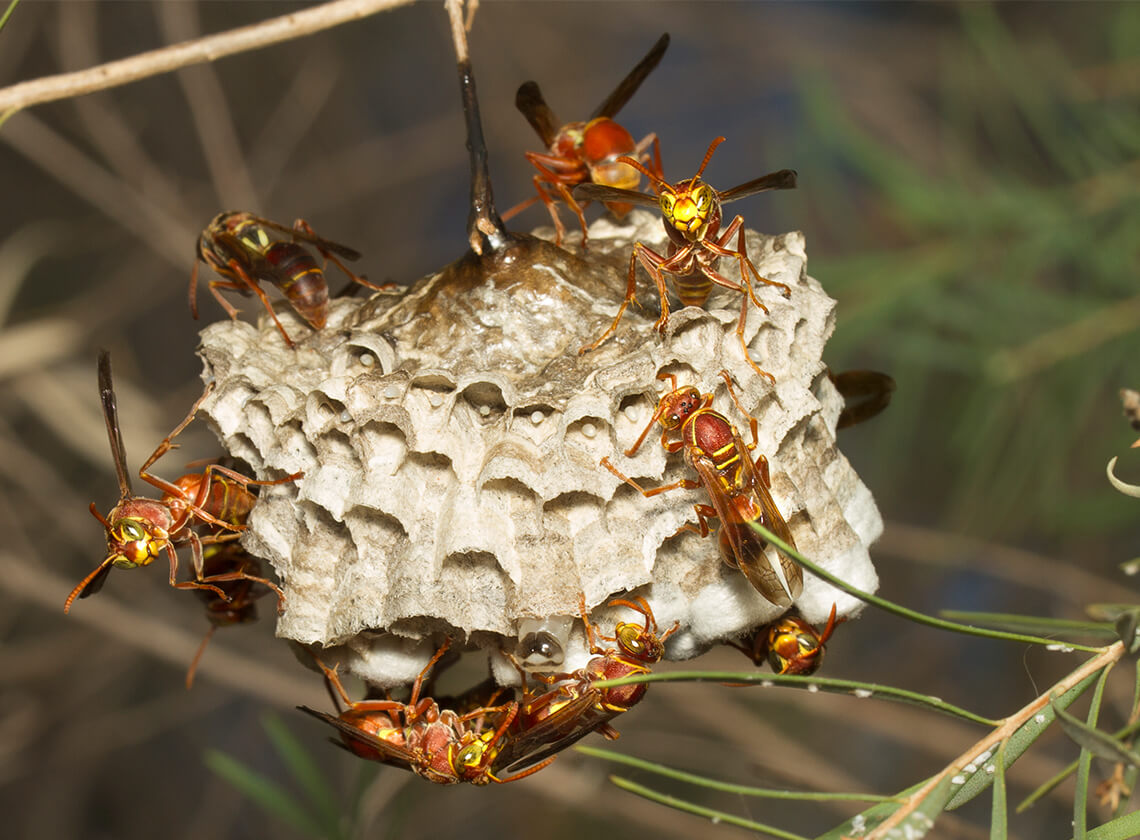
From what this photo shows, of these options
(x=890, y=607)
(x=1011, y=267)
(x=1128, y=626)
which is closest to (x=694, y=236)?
(x=890, y=607)

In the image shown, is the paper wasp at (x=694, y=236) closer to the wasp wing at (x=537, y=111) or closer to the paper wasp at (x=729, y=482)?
the paper wasp at (x=729, y=482)

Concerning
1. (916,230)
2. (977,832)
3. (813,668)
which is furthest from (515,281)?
(916,230)

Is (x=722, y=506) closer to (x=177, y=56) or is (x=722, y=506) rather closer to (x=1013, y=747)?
(x=1013, y=747)

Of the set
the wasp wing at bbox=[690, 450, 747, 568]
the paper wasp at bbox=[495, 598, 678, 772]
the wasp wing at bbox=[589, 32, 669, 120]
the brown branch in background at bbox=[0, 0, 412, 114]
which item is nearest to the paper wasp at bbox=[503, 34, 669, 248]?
the wasp wing at bbox=[589, 32, 669, 120]

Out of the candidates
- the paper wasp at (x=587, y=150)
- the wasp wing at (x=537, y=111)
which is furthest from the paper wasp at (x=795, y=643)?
the wasp wing at (x=537, y=111)

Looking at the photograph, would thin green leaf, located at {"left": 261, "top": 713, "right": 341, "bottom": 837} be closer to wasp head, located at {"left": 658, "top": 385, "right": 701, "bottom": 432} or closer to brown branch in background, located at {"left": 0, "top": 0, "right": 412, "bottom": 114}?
wasp head, located at {"left": 658, "top": 385, "right": 701, "bottom": 432}

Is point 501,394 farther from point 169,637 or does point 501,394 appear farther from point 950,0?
point 950,0

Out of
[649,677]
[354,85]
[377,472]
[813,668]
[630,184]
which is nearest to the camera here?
[649,677]
